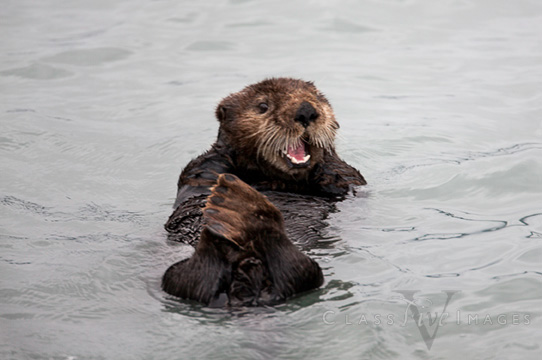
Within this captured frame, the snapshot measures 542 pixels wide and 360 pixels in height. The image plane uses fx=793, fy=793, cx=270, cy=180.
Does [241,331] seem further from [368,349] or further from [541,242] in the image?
[541,242]

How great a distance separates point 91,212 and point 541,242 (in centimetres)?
304

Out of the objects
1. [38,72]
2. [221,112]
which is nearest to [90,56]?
[38,72]

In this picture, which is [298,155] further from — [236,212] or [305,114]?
[236,212]

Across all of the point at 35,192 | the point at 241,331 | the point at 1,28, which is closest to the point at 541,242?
the point at 241,331

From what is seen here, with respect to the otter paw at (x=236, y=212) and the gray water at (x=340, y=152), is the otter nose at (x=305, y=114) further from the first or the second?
the otter paw at (x=236, y=212)

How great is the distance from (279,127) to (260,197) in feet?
3.98

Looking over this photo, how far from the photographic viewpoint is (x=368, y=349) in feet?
10.8

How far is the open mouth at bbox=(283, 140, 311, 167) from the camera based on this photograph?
4867 millimetres

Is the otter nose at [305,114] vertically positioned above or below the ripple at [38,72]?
above

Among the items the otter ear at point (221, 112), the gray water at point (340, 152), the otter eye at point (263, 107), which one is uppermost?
the otter eye at point (263, 107)

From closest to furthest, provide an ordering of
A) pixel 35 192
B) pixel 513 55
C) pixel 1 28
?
pixel 35 192 < pixel 513 55 < pixel 1 28

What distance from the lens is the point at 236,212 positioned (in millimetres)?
3617

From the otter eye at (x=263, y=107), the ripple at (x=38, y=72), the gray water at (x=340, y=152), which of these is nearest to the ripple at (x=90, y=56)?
the gray water at (x=340, y=152)

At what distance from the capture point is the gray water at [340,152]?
136 inches
